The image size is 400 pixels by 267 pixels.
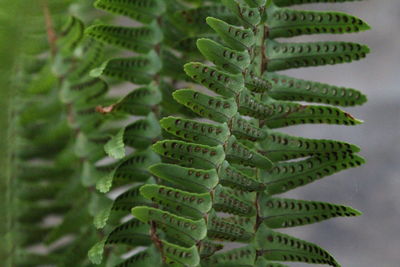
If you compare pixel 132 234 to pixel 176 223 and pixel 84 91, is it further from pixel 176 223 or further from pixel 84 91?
pixel 84 91

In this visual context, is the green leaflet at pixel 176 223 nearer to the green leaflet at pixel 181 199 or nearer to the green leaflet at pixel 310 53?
the green leaflet at pixel 181 199

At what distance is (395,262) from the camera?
5.50ft

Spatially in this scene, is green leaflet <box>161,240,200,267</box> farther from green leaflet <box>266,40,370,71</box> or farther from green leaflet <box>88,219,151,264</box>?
green leaflet <box>266,40,370,71</box>

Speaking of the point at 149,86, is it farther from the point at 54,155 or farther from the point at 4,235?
the point at 54,155

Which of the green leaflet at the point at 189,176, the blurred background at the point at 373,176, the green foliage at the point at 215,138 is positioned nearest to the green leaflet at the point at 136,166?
the green foliage at the point at 215,138

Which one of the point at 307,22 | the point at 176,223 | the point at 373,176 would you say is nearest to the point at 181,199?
the point at 176,223

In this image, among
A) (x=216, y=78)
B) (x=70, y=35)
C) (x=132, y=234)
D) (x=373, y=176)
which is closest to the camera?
(x=216, y=78)

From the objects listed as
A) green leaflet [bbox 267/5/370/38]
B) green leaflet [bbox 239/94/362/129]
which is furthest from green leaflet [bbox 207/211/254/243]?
green leaflet [bbox 267/5/370/38]

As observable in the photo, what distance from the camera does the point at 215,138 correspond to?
2.10ft

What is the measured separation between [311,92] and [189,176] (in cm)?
17

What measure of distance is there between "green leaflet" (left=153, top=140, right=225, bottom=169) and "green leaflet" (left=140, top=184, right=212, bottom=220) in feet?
0.11

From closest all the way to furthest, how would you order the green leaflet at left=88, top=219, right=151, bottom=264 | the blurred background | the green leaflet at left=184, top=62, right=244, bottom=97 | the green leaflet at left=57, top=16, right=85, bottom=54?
the green leaflet at left=184, top=62, right=244, bottom=97
the green leaflet at left=88, top=219, right=151, bottom=264
the green leaflet at left=57, top=16, right=85, bottom=54
the blurred background

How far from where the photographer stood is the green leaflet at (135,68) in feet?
2.57

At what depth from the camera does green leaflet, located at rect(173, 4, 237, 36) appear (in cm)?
80
